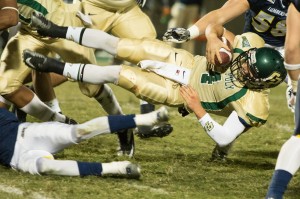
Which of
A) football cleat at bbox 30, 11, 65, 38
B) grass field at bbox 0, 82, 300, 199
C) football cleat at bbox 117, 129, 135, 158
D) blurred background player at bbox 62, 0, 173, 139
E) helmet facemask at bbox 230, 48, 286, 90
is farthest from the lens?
blurred background player at bbox 62, 0, 173, 139

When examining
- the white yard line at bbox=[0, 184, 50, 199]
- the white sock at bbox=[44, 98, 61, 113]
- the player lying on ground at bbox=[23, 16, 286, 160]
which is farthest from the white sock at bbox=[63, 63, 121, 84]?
the white sock at bbox=[44, 98, 61, 113]

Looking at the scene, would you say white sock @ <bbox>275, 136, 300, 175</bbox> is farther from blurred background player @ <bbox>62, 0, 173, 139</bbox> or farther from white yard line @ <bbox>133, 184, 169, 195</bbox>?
blurred background player @ <bbox>62, 0, 173, 139</bbox>

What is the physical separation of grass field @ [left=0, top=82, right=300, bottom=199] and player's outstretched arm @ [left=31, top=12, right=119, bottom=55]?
0.79 metres

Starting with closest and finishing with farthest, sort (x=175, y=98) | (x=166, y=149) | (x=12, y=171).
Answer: (x=12, y=171) < (x=175, y=98) < (x=166, y=149)

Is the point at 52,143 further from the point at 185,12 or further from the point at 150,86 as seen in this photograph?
the point at 185,12

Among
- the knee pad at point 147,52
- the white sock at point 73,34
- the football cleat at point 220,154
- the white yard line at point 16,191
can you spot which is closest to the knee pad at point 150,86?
the knee pad at point 147,52

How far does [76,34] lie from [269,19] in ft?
5.56

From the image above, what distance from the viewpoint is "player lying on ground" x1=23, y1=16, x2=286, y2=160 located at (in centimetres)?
488

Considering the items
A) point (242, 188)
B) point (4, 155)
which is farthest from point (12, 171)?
point (242, 188)

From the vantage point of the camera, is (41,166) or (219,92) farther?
(219,92)

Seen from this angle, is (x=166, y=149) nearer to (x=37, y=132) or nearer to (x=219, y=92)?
(x=219, y=92)

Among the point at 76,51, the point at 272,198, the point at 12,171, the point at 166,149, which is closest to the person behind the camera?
the point at 272,198

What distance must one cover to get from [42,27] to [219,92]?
1195 millimetres

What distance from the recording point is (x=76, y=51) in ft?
17.9
